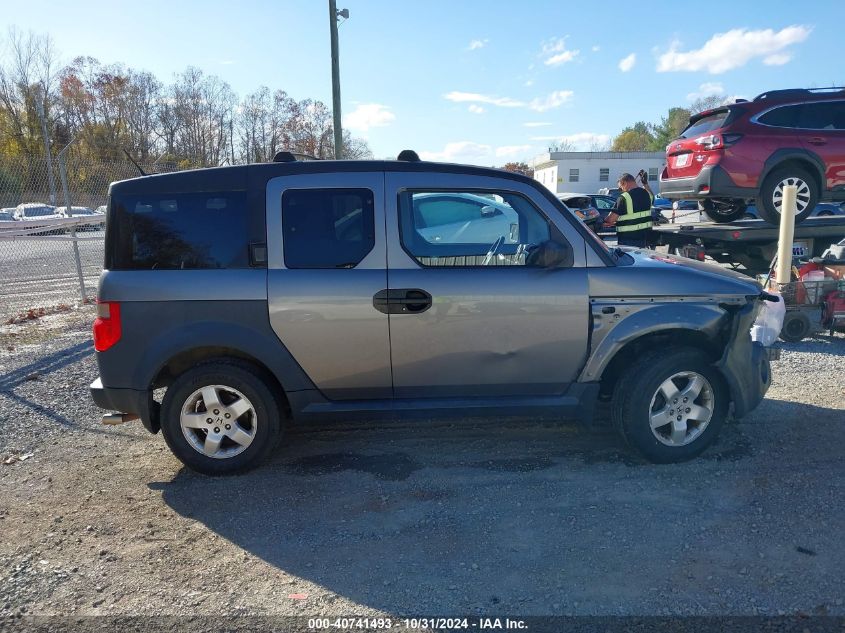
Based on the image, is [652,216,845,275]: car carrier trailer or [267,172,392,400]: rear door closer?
[267,172,392,400]: rear door

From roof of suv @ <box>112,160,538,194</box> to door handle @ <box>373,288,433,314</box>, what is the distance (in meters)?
0.80

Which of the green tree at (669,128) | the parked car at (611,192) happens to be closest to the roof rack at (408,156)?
the parked car at (611,192)

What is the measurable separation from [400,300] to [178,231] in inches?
58.8

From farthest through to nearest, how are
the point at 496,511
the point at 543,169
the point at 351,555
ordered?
the point at 543,169 → the point at 496,511 → the point at 351,555

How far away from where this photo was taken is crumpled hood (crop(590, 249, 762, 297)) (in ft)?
12.1

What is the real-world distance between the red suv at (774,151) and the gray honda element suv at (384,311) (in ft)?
16.0

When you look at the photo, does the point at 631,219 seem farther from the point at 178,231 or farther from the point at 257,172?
the point at 178,231

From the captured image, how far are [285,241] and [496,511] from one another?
2.09 meters

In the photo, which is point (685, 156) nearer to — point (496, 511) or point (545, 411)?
point (545, 411)

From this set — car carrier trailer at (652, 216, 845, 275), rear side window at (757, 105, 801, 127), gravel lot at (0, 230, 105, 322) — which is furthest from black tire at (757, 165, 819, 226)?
gravel lot at (0, 230, 105, 322)

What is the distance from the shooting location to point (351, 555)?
303cm

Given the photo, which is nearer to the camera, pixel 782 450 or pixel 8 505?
pixel 8 505

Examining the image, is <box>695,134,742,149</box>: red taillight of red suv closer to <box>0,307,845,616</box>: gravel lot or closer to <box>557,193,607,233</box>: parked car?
<box>0,307,845,616</box>: gravel lot

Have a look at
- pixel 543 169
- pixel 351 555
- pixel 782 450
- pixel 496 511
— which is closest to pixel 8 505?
pixel 351 555
